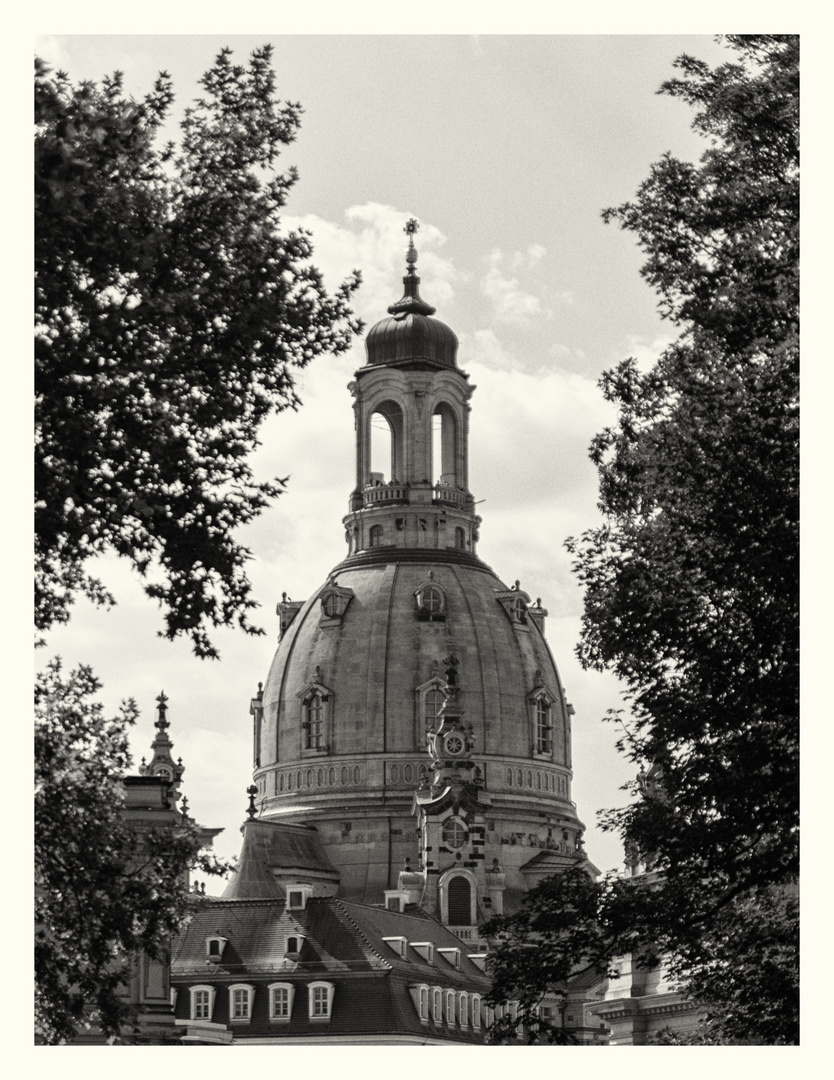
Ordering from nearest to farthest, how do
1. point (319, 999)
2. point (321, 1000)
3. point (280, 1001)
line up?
point (321, 1000) → point (319, 999) → point (280, 1001)

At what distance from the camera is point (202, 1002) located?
3393 inches

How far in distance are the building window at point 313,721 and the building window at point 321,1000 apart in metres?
43.6

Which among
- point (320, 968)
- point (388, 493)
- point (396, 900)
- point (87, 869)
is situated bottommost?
point (87, 869)

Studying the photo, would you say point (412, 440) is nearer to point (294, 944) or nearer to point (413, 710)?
point (413, 710)

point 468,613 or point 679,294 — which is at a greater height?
point 468,613

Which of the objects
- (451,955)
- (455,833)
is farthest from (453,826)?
(451,955)

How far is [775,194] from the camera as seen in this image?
116 ft

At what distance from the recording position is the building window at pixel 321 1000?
88062 millimetres

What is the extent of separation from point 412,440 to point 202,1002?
6153cm

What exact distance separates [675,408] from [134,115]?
10280 millimetres

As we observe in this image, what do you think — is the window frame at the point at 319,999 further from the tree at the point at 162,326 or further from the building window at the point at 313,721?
the tree at the point at 162,326

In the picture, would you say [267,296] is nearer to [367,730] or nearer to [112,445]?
[112,445]

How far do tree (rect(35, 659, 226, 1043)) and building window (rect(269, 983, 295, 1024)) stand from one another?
56.5 m
